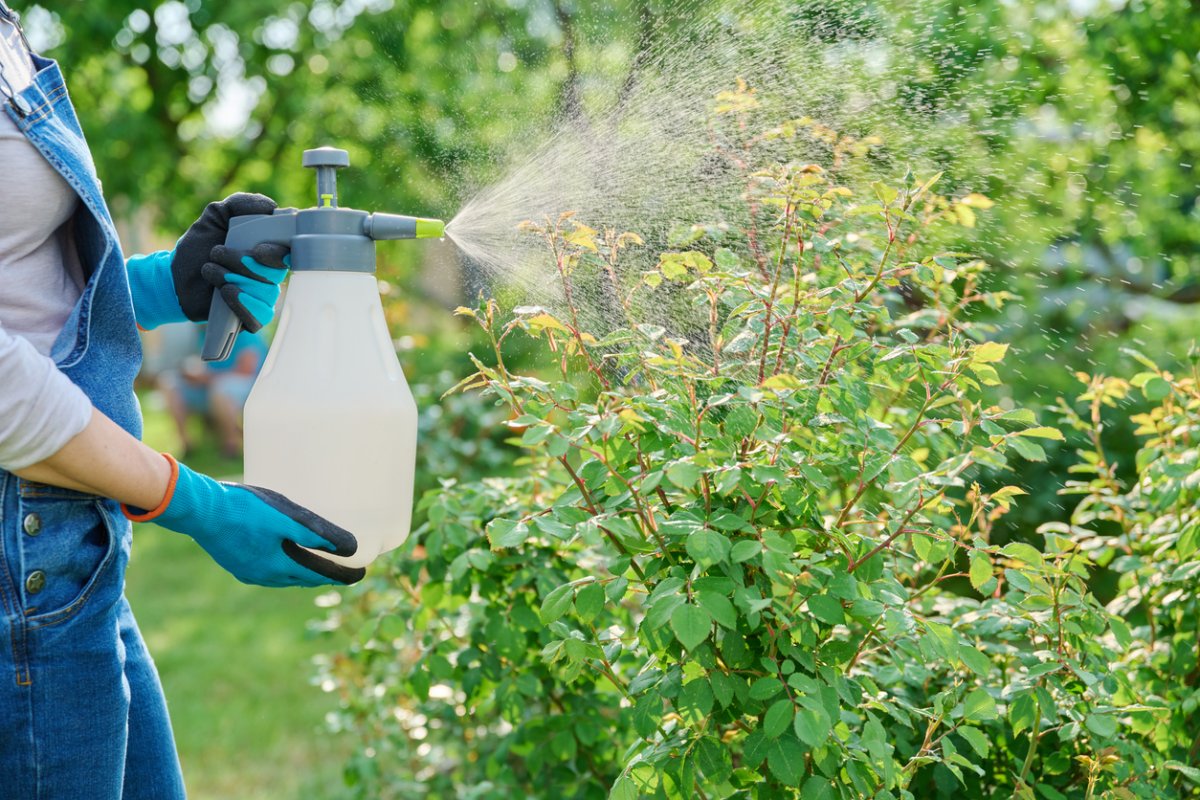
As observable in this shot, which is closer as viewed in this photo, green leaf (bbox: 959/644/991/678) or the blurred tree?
green leaf (bbox: 959/644/991/678)

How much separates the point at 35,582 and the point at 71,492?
12 centimetres

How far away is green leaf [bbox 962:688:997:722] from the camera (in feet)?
5.20

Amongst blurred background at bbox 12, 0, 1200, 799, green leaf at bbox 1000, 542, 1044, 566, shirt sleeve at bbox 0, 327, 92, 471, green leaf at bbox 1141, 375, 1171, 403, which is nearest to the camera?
shirt sleeve at bbox 0, 327, 92, 471

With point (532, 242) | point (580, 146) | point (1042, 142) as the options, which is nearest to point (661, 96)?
point (580, 146)

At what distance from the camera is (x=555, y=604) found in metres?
1.53

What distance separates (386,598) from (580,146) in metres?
1.35

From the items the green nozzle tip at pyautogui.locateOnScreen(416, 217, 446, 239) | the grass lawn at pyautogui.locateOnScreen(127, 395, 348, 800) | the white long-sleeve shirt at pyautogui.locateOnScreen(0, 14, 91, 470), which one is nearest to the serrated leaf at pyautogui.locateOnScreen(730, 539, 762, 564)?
the green nozzle tip at pyautogui.locateOnScreen(416, 217, 446, 239)

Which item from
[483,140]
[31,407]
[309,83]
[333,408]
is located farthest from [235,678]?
[309,83]

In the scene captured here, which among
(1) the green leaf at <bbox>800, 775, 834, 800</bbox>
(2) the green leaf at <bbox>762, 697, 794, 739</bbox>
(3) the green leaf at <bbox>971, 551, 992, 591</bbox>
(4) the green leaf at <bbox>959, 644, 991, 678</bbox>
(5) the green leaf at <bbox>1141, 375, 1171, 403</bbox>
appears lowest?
(1) the green leaf at <bbox>800, 775, 834, 800</bbox>

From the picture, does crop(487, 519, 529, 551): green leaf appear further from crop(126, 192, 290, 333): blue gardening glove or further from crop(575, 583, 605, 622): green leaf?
crop(126, 192, 290, 333): blue gardening glove

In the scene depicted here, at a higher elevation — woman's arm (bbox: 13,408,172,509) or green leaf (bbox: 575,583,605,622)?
woman's arm (bbox: 13,408,172,509)

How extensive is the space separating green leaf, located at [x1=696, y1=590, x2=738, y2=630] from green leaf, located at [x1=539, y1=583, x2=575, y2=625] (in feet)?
0.66

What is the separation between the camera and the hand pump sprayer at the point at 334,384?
1659 millimetres

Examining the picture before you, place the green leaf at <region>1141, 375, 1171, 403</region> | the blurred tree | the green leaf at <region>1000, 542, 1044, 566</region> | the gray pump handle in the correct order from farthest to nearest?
the blurred tree < the green leaf at <region>1141, 375, 1171, 403</region> < the gray pump handle < the green leaf at <region>1000, 542, 1044, 566</region>
